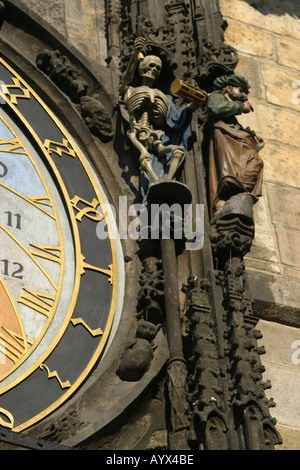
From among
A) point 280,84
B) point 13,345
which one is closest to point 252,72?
point 280,84

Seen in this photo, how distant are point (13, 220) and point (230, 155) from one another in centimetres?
135

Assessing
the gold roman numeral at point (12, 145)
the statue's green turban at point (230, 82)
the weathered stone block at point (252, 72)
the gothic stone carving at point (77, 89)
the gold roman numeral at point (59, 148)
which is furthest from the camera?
the weathered stone block at point (252, 72)

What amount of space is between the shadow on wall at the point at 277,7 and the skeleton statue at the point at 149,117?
158cm

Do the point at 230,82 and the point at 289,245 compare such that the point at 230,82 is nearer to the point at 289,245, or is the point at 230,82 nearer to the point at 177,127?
the point at 177,127

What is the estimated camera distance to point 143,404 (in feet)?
20.3

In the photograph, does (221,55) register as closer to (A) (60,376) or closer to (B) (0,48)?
(B) (0,48)

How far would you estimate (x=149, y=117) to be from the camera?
291 inches

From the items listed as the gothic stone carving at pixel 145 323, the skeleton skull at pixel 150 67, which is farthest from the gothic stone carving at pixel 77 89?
the gothic stone carving at pixel 145 323

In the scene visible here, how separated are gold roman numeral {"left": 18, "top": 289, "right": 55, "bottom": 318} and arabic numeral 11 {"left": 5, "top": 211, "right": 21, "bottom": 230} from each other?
41 cm

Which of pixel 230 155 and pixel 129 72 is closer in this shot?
pixel 230 155

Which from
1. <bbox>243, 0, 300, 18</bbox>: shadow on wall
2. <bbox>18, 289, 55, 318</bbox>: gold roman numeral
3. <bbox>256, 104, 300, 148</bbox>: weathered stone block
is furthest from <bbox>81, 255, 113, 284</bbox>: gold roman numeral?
<bbox>243, 0, 300, 18</bbox>: shadow on wall

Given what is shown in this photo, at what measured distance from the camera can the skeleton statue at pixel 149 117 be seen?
7090 mm

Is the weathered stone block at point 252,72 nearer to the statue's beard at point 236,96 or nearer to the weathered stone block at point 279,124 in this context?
the weathered stone block at point 279,124
